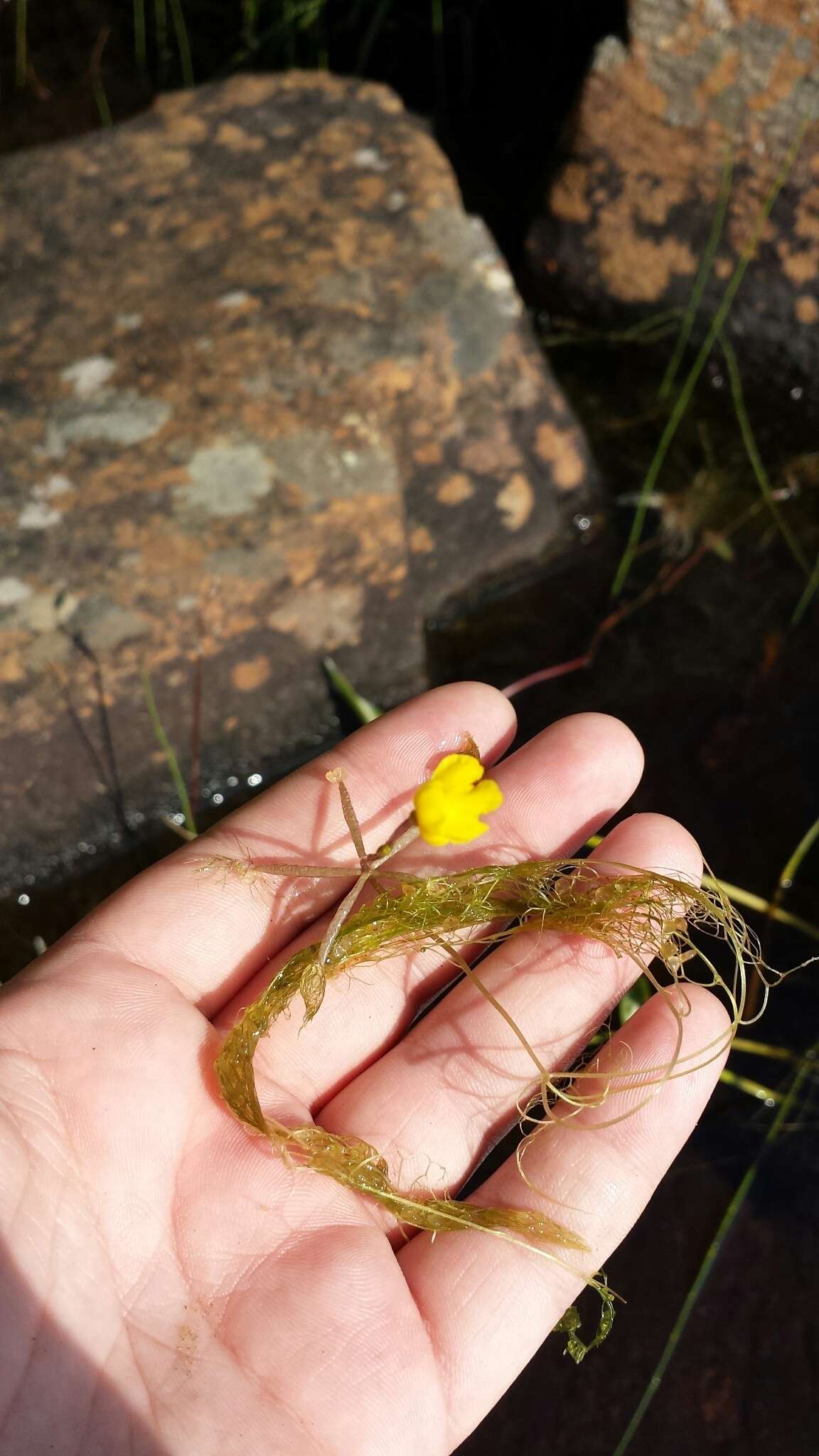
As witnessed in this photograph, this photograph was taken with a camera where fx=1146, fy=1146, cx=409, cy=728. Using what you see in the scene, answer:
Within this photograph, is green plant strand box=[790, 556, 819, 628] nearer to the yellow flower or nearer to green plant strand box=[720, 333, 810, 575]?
green plant strand box=[720, 333, 810, 575]

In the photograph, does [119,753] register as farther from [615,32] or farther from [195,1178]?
[615,32]

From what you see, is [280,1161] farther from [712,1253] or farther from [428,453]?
[428,453]

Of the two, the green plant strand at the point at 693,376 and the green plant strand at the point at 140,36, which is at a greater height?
the green plant strand at the point at 140,36

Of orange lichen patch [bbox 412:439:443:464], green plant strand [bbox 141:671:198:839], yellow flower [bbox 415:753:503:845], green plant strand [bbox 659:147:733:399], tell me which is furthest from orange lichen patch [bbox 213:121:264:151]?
yellow flower [bbox 415:753:503:845]

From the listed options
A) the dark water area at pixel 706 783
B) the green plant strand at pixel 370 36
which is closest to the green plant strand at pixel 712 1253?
the dark water area at pixel 706 783

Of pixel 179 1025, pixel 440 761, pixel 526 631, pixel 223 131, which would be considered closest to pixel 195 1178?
pixel 179 1025

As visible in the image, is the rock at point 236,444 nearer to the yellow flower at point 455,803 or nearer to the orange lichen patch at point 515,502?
the orange lichen patch at point 515,502
